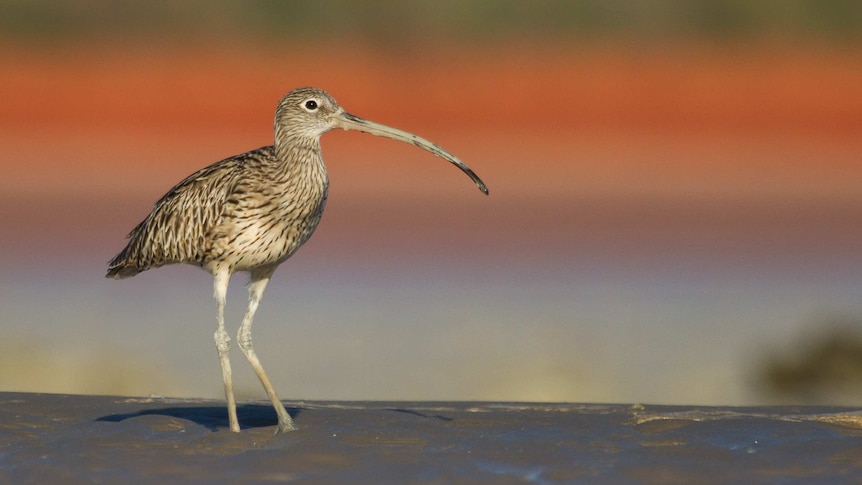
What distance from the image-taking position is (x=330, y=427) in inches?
398

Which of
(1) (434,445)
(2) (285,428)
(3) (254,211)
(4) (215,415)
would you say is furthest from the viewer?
(4) (215,415)

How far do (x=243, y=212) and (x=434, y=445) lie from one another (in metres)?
1.99

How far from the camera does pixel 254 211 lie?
10312 millimetres

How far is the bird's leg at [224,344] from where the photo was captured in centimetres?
1016

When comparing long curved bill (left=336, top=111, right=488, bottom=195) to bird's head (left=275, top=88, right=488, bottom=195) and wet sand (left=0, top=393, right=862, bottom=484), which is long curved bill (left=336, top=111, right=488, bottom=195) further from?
wet sand (left=0, top=393, right=862, bottom=484)

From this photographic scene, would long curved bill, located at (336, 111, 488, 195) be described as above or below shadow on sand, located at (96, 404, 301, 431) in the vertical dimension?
above

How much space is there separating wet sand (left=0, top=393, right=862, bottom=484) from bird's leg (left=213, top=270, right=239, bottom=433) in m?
0.11

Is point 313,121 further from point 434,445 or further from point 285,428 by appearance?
point 434,445

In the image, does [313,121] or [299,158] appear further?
[313,121]

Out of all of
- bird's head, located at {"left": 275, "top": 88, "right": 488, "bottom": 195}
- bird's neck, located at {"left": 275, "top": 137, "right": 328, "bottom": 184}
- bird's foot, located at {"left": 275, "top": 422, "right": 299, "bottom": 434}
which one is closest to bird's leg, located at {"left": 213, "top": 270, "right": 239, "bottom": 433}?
bird's foot, located at {"left": 275, "top": 422, "right": 299, "bottom": 434}

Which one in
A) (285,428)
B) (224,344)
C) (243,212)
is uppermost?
(243,212)

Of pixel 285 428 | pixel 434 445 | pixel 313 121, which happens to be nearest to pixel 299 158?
pixel 313 121

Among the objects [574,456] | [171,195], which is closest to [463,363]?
[171,195]

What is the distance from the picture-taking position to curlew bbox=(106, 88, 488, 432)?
406 inches
